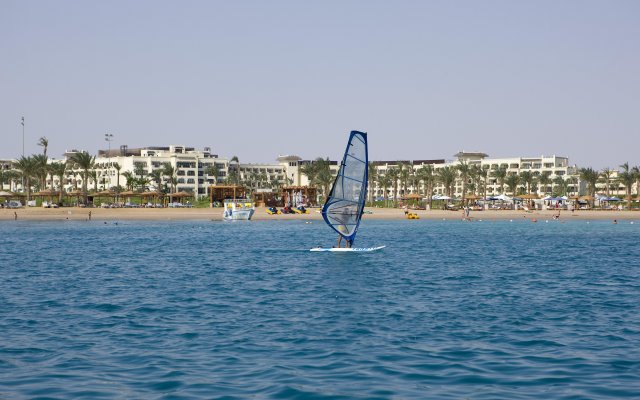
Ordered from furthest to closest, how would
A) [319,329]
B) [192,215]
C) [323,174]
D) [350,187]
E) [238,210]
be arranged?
[323,174] → [192,215] → [238,210] → [350,187] → [319,329]

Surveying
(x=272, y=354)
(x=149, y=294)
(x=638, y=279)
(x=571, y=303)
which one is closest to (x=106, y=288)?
(x=149, y=294)

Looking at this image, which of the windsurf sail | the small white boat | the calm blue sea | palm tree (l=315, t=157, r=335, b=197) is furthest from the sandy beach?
the calm blue sea

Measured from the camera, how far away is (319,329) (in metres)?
22.6

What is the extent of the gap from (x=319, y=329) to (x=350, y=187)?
25844 mm

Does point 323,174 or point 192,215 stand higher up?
point 323,174

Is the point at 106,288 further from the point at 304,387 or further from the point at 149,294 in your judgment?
the point at 304,387

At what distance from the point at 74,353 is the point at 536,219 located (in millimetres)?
110652

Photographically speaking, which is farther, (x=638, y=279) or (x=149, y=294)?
(x=638, y=279)

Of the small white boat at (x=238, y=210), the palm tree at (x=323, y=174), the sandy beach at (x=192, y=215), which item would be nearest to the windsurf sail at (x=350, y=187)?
A: the small white boat at (x=238, y=210)

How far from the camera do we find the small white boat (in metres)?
113

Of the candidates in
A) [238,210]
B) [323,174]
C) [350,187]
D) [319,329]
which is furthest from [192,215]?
[319,329]

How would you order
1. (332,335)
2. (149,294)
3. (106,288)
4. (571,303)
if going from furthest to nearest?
(106,288)
(149,294)
(571,303)
(332,335)

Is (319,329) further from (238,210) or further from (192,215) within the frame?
(192,215)

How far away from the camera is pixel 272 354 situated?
61.8 feet
